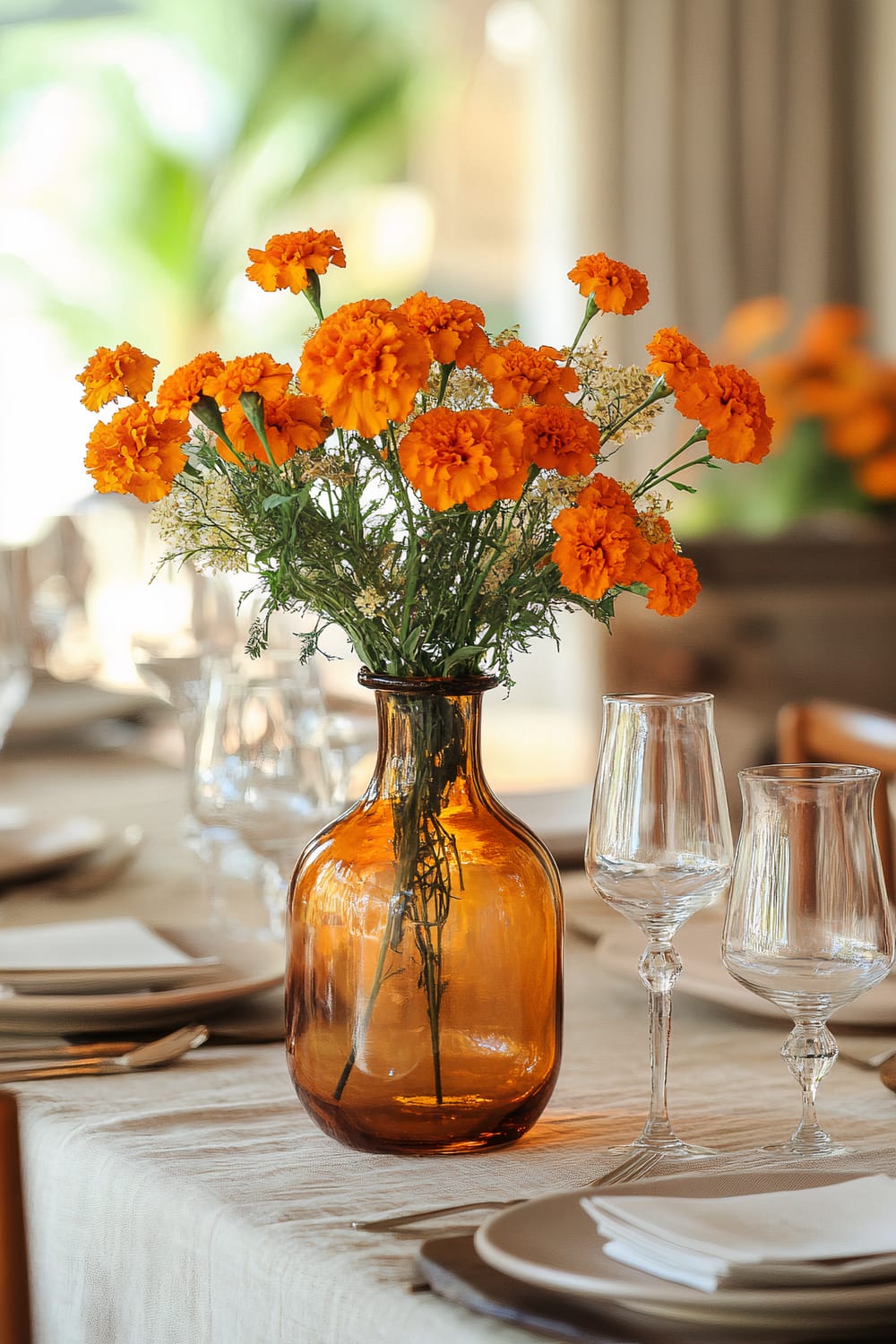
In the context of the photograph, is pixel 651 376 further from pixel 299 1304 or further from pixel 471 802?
pixel 299 1304

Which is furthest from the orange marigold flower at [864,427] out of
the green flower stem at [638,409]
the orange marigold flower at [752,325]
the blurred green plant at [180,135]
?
the green flower stem at [638,409]

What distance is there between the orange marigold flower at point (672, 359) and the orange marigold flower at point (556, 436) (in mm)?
44

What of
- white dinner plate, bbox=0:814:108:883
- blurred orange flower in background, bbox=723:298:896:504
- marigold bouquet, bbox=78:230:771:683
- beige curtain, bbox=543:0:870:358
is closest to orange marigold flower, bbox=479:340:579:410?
marigold bouquet, bbox=78:230:771:683

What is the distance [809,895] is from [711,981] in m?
0.32

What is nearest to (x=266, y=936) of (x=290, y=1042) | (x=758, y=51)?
(x=290, y=1042)

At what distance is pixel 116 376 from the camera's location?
2.53 ft

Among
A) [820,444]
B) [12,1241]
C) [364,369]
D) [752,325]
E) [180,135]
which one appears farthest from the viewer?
[180,135]

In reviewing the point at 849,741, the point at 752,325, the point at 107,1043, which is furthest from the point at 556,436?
the point at 752,325

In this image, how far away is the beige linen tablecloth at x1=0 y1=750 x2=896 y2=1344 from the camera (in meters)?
0.66

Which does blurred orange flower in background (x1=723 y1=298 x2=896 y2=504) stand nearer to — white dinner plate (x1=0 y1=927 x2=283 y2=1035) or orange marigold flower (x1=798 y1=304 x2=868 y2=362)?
orange marigold flower (x1=798 y1=304 x2=868 y2=362)

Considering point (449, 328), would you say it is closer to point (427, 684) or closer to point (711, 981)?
point (427, 684)

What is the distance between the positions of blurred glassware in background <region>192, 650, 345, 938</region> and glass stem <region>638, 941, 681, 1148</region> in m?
0.40

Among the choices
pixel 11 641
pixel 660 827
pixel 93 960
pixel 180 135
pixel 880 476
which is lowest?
pixel 93 960

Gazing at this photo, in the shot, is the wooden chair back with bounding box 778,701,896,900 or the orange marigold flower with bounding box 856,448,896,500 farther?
the orange marigold flower with bounding box 856,448,896,500
